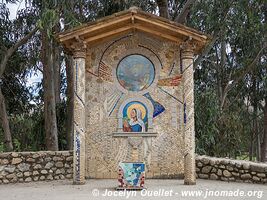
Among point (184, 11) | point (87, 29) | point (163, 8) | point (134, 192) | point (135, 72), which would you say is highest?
point (163, 8)

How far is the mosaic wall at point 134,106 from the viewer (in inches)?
443

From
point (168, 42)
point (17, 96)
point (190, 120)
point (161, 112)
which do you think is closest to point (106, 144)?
point (161, 112)

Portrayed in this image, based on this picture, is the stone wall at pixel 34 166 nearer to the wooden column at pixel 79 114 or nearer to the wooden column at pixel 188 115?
the wooden column at pixel 79 114

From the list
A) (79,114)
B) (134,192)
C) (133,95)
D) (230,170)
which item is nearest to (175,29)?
(133,95)

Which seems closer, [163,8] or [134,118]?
[134,118]

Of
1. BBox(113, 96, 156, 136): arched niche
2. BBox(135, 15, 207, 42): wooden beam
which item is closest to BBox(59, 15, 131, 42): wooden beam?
BBox(135, 15, 207, 42): wooden beam

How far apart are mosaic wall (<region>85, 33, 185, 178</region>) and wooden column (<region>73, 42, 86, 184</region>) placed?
723mm

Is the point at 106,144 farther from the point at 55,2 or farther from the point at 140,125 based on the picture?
the point at 55,2

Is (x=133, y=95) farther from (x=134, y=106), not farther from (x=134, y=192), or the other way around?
(x=134, y=192)

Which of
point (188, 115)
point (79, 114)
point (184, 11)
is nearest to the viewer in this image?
point (188, 115)

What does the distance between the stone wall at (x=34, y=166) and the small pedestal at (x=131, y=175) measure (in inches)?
114

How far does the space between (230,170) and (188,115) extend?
209 centimetres

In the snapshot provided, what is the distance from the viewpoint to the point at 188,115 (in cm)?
1047

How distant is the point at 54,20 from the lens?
39.7ft
